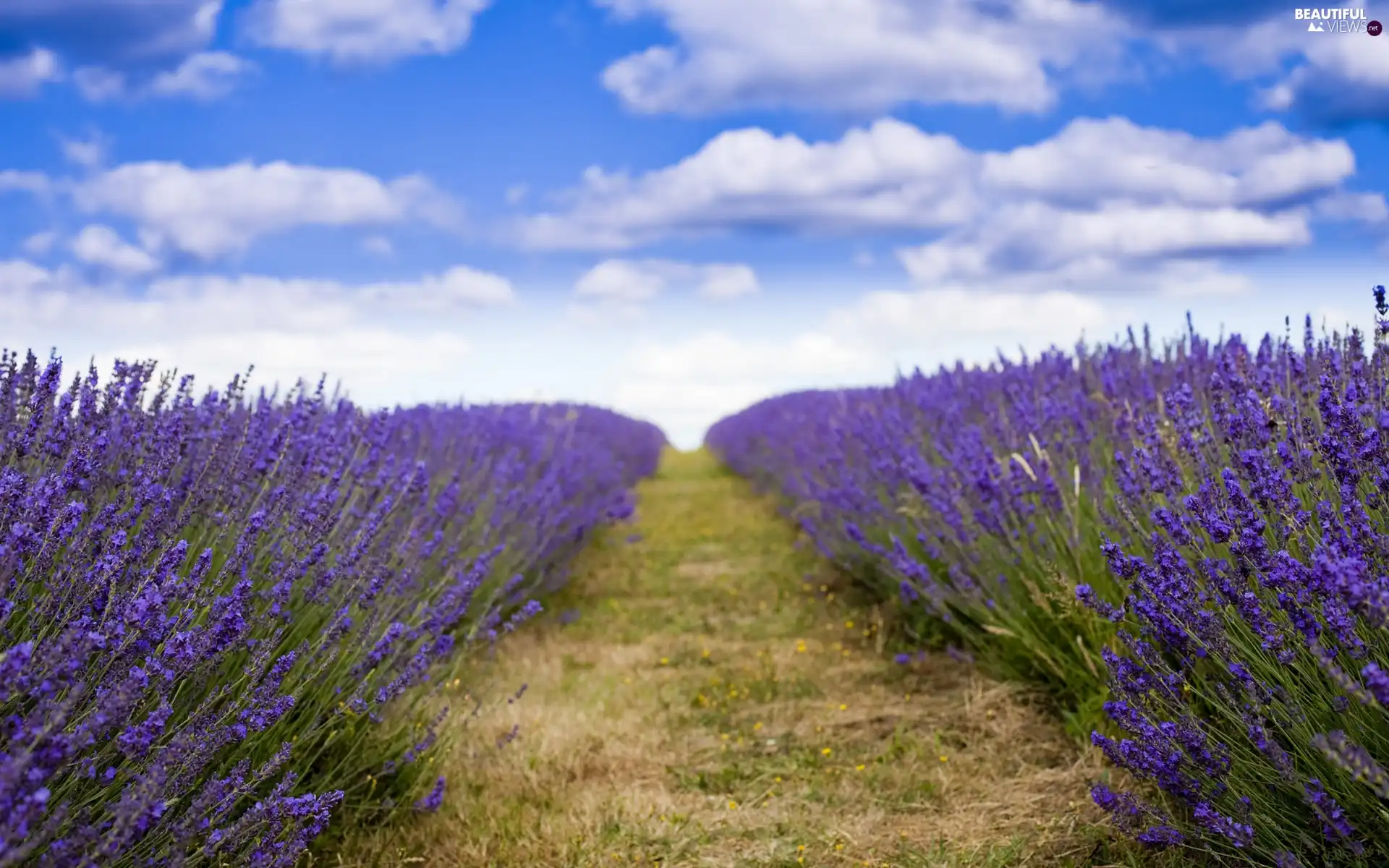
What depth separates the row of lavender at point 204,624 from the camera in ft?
5.59

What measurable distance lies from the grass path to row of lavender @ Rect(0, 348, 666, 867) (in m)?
0.34

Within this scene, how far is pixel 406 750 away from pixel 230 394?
1.23 m

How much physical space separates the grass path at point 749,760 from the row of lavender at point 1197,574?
0.94ft

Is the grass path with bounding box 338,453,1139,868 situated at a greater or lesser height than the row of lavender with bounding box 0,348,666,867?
lesser

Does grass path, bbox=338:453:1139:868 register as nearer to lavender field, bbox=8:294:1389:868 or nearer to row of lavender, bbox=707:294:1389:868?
lavender field, bbox=8:294:1389:868

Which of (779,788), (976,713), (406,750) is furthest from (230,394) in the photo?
(976,713)

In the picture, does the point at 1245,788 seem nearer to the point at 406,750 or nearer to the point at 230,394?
the point at 406,750

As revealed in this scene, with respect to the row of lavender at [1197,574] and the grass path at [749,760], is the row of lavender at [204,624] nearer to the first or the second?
the grass path at [749,760]

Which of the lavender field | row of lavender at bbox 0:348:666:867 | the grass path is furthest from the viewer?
the grass path

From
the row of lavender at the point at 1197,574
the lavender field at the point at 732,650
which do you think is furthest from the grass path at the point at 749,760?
the row of lavender at the point at 1197,574

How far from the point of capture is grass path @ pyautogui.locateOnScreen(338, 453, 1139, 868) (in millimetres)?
2848

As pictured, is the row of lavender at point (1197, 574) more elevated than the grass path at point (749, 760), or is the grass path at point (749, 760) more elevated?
the row of lavender at point (1197, 574)

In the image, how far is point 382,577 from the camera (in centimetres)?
296

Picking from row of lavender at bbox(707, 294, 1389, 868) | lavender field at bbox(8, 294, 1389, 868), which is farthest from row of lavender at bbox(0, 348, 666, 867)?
row of lavender at bbox(707, 294, 1389, 868)
